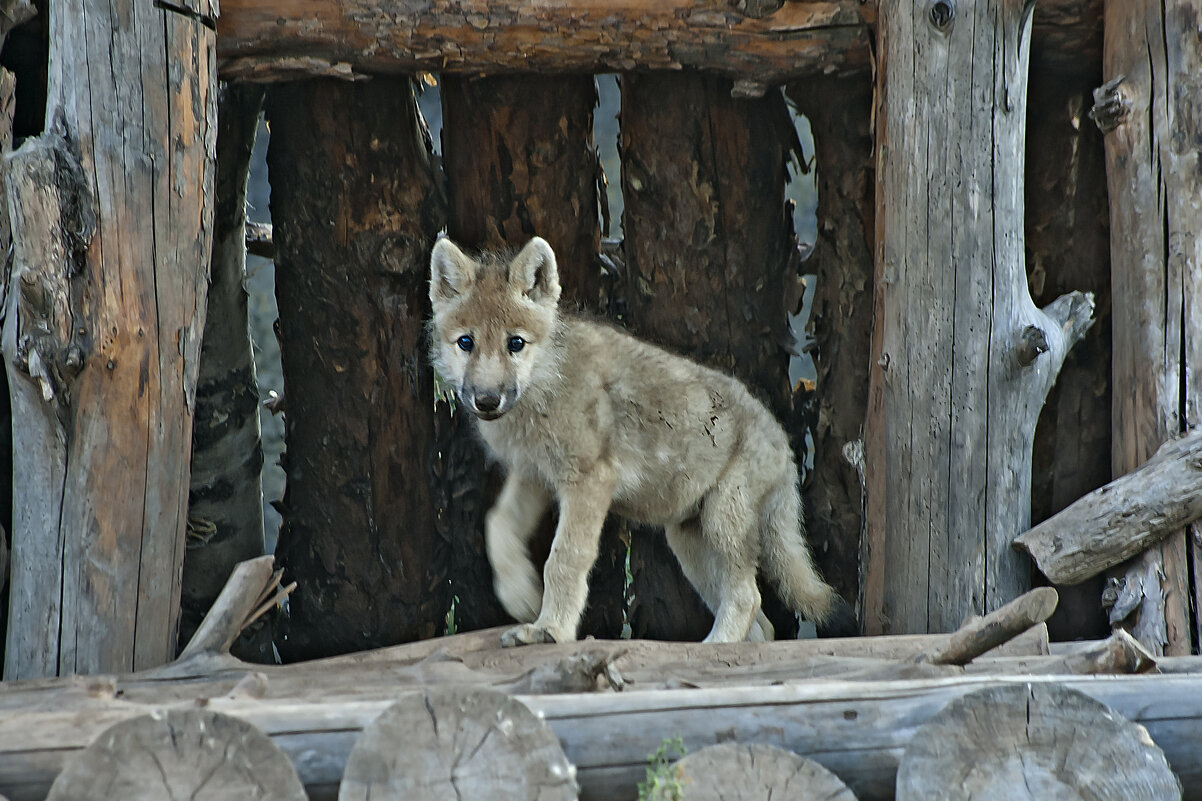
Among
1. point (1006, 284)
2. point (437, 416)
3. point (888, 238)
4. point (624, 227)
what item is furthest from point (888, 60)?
point (437, 416)

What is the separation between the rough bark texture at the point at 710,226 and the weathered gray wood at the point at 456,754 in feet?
10.00

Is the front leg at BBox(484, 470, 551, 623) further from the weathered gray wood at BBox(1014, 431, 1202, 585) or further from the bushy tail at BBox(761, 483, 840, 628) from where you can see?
the weathered gray wood at BBox(1014, 431, 1202, 585)

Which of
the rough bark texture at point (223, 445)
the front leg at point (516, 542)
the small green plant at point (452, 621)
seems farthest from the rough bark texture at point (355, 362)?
the front leg at point (516, 542)

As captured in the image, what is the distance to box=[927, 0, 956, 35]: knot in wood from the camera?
13.8 feet

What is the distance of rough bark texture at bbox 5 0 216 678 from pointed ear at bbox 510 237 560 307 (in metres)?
1.33

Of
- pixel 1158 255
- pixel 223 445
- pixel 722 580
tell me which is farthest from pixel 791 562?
pixel 223 445

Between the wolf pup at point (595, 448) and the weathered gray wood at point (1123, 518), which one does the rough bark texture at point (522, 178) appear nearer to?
the wolf pup at point (595, 448)

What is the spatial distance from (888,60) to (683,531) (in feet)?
7.61

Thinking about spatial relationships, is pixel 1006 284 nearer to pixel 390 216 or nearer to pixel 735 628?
pixel 735 628

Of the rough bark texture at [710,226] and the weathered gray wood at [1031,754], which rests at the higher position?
the rough bark texture at [710,226]

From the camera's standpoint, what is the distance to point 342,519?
5484 millimetres

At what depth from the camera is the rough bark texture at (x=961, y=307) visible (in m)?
4.26

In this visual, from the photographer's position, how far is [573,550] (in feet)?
15.4

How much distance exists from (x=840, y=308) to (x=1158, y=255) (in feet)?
4.70
